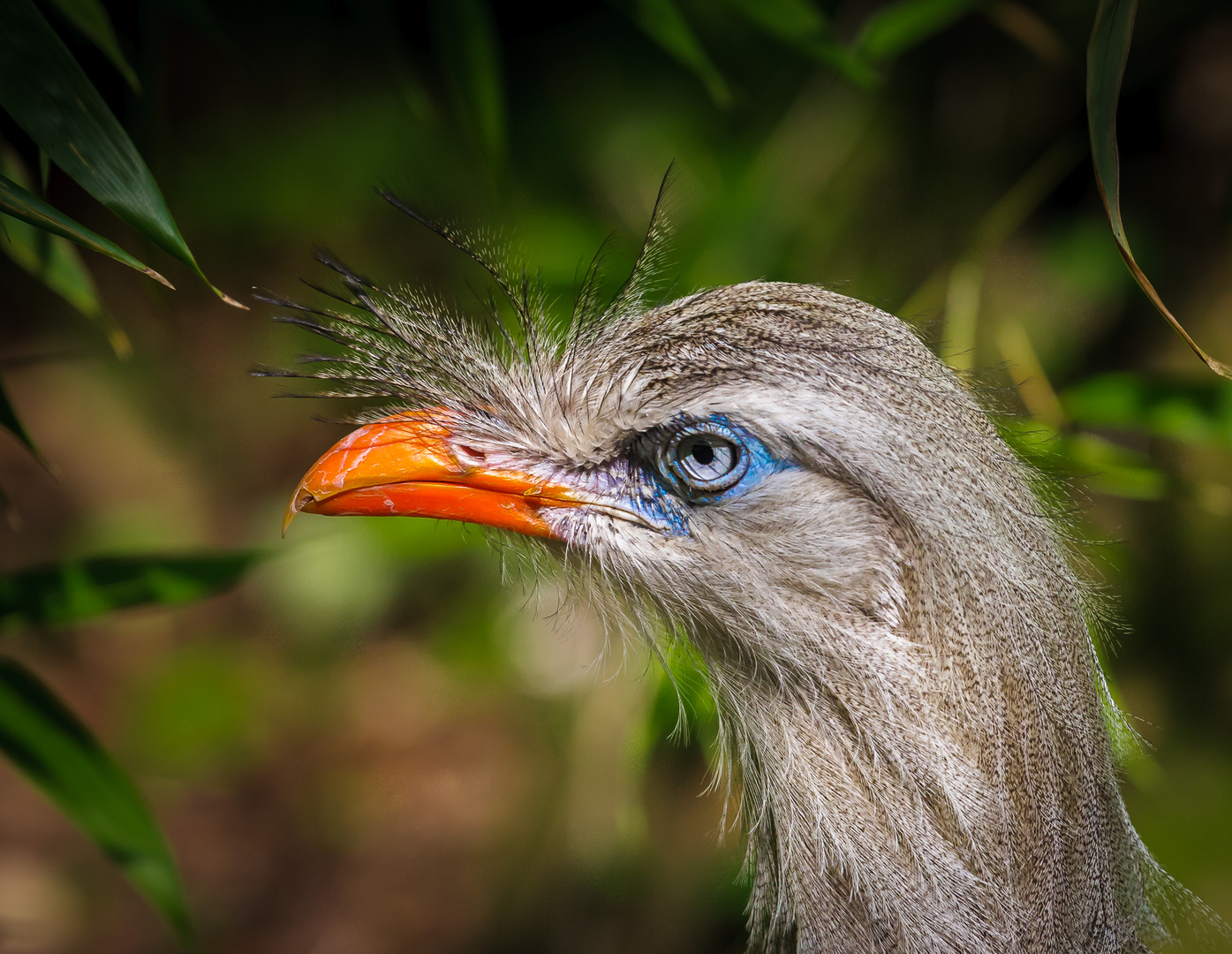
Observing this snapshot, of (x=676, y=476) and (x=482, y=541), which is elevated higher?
(x=676, y=476)

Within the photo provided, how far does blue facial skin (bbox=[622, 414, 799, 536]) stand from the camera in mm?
1136

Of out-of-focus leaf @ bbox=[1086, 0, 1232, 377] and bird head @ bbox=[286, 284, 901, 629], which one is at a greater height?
out-of-focus leaf @ bbox=[1086, 0, 1232, 377]

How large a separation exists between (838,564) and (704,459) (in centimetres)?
21

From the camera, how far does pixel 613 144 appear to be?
2.48 metres

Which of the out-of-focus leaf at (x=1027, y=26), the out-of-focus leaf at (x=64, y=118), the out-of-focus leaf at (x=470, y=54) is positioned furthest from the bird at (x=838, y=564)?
the out-of-focus leaf at (x=1027, y=26)

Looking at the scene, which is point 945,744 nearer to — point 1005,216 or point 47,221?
point 47,221

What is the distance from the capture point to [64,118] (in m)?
1.04

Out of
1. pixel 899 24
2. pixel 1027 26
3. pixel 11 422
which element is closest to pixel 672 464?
pixel 11 422

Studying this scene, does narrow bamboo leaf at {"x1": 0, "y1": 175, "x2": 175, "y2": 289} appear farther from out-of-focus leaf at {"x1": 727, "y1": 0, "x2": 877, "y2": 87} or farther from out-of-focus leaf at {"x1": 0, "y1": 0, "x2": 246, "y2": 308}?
out-of-focus leaf at {"x1": 727, "y1": 0, "x2": 877, "y2": 87}

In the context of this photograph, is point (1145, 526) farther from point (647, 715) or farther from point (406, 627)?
point (406, 627)

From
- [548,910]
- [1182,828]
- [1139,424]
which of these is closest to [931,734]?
[1139,424]

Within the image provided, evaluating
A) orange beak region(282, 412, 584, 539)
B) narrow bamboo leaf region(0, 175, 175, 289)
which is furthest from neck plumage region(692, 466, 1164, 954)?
narrow bamboo leaf region(0, 175, 175, 289)

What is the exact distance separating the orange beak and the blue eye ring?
156 millimetres

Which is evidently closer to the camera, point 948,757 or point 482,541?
point 948,757
